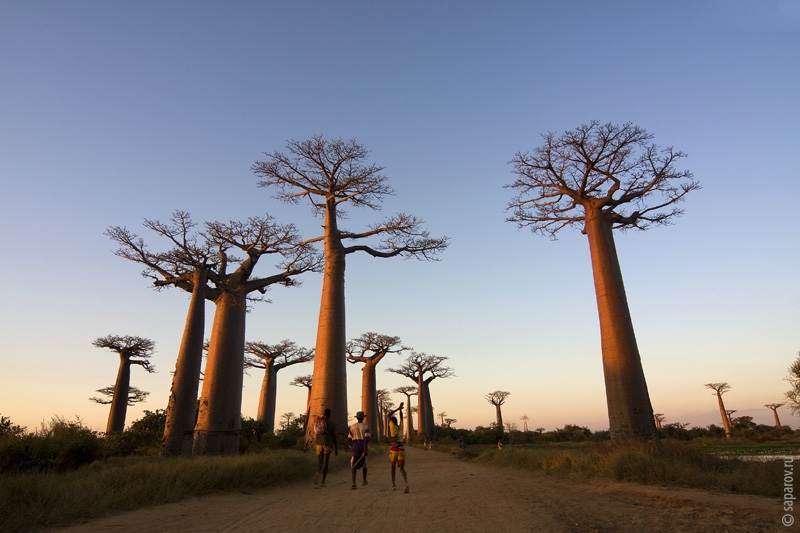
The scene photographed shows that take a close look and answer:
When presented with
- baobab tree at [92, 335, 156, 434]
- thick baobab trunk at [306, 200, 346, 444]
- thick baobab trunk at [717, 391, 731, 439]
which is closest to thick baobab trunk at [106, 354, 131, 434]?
baobab tree at [92, 335, 156, 434]

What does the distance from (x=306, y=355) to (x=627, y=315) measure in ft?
75.8

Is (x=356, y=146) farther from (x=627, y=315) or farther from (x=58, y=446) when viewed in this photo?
(x=58, y=446)

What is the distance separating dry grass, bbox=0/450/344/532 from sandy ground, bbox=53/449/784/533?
0.24 meters

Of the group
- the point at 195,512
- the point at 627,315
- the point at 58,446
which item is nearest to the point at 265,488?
the point at 195,512

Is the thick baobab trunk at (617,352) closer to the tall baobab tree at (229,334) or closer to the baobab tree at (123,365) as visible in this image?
the tall baobab tree at (229,334)

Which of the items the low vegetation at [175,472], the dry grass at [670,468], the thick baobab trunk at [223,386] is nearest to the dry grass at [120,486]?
the low vegetation at [175,472]

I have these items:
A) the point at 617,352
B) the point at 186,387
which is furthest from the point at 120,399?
the point at 617,352

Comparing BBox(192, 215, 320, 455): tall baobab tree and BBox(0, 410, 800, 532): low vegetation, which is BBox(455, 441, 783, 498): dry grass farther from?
BBox(192, 215, 320, 455): tall baobab tree

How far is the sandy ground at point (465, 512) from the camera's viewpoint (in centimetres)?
372

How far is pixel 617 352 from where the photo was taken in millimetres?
8961

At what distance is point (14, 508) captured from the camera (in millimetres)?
3889

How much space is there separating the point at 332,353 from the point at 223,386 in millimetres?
2824

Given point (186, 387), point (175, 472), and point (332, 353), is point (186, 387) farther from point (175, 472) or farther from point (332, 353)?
point (175, 472)

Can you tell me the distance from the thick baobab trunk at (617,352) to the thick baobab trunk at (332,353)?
6.10 meters
